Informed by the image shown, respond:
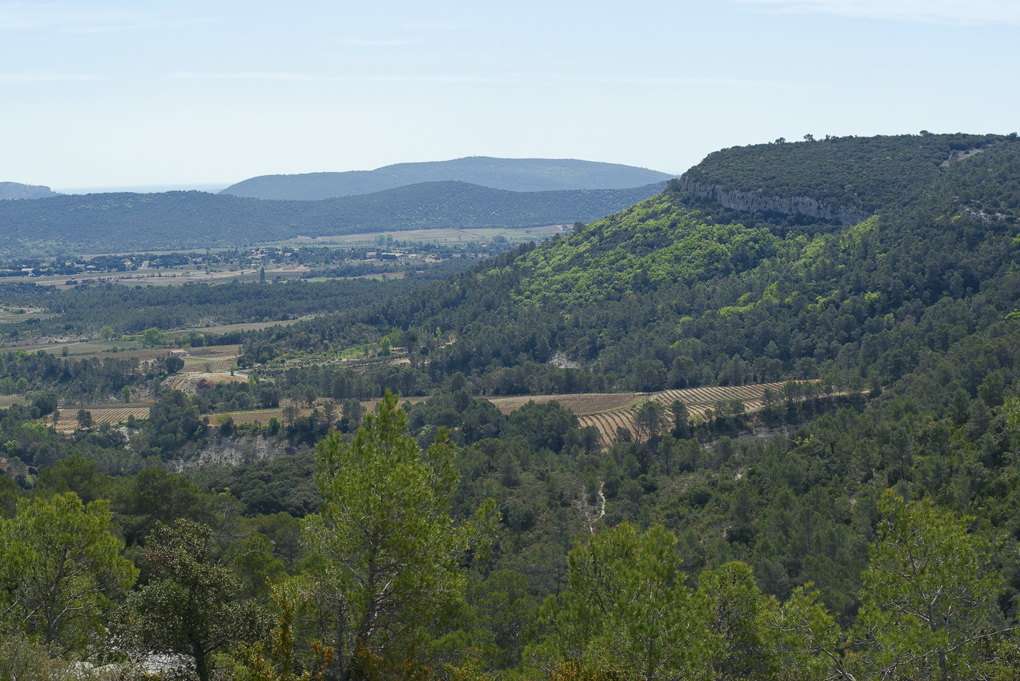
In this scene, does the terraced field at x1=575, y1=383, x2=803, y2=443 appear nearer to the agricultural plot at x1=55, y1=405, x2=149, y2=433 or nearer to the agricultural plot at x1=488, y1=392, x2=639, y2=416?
the agricultural plot at x1=488, y1=392, x2=639, y2=416

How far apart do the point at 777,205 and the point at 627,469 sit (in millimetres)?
80680

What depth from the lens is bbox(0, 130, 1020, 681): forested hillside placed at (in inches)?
766

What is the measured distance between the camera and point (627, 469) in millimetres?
63156

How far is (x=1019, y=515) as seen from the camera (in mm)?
33688

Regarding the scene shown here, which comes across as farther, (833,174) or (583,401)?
(833,174)

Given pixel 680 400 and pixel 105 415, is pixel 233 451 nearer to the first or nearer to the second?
pixel 105 415

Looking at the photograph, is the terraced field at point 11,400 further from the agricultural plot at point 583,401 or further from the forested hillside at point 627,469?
the agricultural plot at point 583,401

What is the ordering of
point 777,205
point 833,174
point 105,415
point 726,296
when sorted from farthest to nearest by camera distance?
point 833,174
point 777,205
point 726,296
point 105,415

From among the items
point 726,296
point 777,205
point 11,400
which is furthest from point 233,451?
point 777,205

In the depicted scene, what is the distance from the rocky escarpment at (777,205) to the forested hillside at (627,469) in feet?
4.04

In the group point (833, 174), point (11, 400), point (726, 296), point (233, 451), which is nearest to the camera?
point (233, 451)

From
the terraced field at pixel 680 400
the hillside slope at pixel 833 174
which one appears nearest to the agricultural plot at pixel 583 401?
the terraced field at pixel 680 400

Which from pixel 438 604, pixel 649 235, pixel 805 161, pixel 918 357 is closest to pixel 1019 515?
pixel 438 604

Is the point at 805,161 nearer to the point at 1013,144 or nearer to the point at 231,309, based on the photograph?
the point at 1013,144
